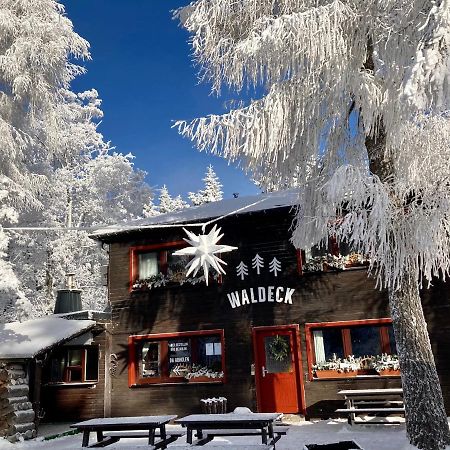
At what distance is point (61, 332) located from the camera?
541 inches

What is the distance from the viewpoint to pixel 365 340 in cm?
1234

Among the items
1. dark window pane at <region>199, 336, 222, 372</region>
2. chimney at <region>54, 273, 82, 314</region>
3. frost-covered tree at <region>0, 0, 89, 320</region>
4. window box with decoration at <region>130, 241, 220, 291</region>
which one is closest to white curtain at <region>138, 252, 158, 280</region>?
window box with decoration at <region>130, 241, 220, 291</region>

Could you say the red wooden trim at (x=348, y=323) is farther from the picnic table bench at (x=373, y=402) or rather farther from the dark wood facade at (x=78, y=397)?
the dark wood facade at (x=78, y=397)

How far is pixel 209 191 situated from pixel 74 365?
2795cm

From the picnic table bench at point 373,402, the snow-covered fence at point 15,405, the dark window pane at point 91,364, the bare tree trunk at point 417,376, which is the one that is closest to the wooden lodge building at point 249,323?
the picnic table bench at point 373,402

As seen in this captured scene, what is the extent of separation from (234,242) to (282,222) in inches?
59.3

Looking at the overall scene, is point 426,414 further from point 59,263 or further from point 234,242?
point 59,263

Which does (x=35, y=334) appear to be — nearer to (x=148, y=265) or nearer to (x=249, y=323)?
(x=148, y=265)

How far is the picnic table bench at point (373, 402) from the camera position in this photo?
425 inches

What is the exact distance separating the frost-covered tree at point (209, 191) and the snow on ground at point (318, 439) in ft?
101

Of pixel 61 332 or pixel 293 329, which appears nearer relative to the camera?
pixel 293 329

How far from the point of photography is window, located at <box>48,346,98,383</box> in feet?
50.4

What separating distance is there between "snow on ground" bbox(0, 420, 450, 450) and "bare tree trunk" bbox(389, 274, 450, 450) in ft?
1.39

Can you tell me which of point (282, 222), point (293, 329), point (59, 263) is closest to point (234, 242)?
point (282, 222)
